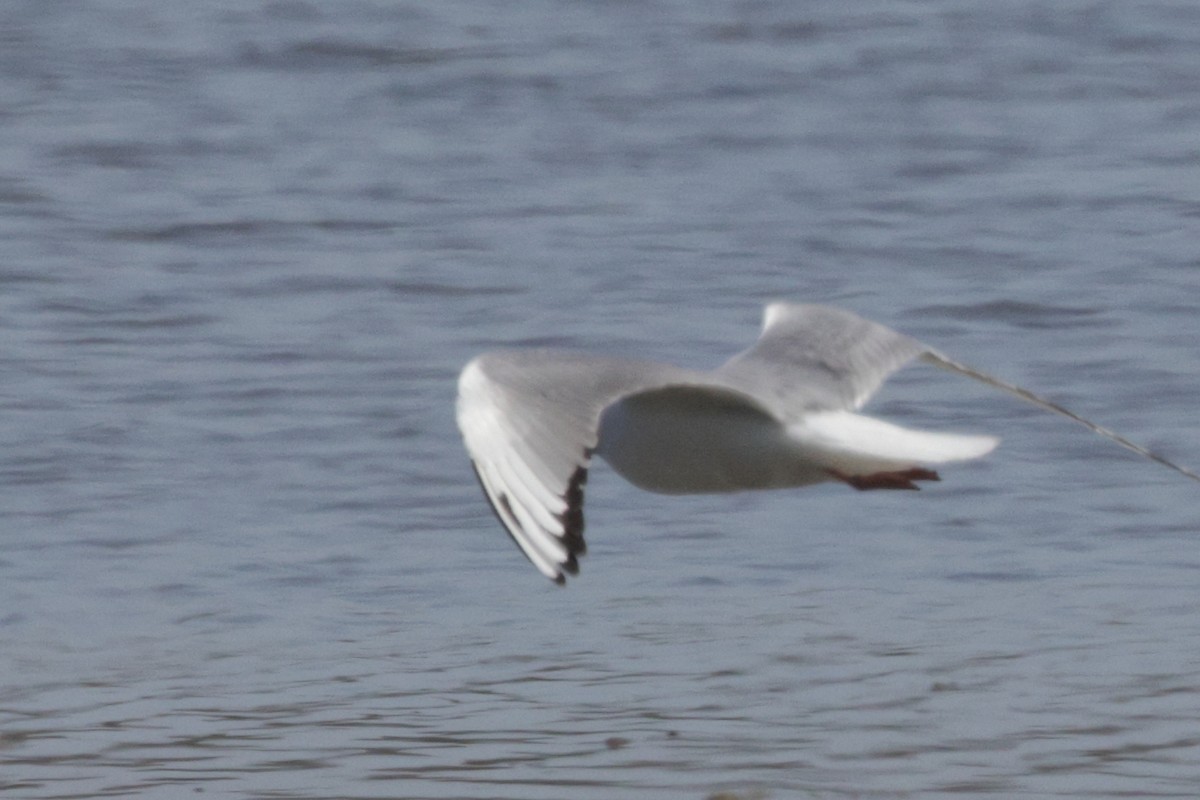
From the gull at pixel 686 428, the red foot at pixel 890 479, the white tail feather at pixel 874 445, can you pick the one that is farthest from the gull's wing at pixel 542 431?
the red foot at pixel 890 479

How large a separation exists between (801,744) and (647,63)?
25.6ft

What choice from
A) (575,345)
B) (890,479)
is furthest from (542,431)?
A: (575,345)

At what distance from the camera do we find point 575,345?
7.04 metres

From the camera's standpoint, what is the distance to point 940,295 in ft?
25.4

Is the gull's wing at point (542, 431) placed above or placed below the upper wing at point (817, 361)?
above

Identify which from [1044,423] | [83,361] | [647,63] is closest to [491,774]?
[1044,423]

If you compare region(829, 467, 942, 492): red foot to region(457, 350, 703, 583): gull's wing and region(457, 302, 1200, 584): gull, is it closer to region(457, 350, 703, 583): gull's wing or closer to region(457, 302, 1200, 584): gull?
region(457, 302, 1200, 584): gull

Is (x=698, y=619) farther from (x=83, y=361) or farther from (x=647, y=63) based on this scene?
(x=647, y=63)

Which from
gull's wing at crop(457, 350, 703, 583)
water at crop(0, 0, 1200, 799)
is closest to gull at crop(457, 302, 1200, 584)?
gull's wing at crop(457, 350, 703, 583)

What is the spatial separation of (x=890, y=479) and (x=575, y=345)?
279 cm

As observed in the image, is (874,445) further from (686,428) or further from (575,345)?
(575,345)

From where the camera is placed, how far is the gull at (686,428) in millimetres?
3436

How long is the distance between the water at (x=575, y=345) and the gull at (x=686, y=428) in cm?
51

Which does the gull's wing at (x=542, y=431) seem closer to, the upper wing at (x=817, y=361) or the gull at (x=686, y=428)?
the gull at (x=686, y=428)
